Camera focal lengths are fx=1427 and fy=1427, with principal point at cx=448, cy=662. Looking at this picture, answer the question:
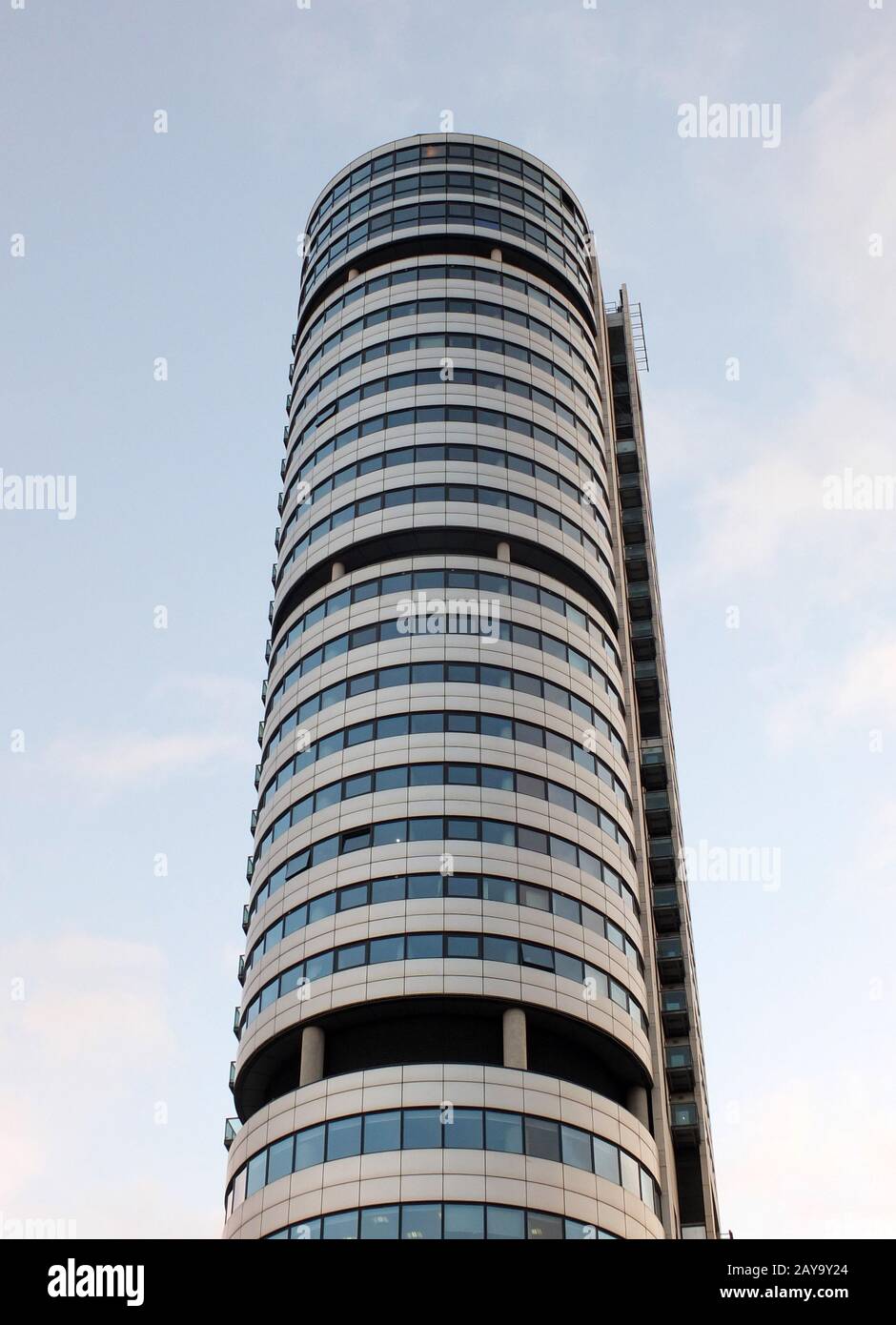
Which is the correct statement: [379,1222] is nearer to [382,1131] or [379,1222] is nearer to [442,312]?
[382,1131]

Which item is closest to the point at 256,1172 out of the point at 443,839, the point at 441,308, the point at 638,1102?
the point at 443,839

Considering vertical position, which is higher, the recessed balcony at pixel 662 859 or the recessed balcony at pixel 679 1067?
the recessed balcony at pixel 662 859

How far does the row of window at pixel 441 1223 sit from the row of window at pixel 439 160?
183 feet

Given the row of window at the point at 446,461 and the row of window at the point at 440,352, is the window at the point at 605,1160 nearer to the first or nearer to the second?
the row of window at the point at 446,461

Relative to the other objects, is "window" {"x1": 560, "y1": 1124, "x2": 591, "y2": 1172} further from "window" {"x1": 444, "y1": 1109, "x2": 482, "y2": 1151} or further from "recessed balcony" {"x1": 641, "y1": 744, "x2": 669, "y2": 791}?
"recessed balcony" {"x1": 641, "y1": 744, "x2": 669, "y2": 791}

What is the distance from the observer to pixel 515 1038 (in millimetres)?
48656

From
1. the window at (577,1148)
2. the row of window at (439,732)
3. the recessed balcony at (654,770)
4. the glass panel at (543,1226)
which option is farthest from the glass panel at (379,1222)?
the recessed balcony at (654,770)

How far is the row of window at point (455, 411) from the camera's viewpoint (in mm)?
65812

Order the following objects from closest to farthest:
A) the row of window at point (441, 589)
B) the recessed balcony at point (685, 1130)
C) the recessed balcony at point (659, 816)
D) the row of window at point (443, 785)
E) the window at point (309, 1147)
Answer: the window at point (309, 1147) → the row of window at point (443, 785) → the row of window at point (441, 589) → the recessed balcony at point (685, 1130) → the recessed balcony at point (659, 816)

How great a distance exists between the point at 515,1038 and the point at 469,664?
15.4m
